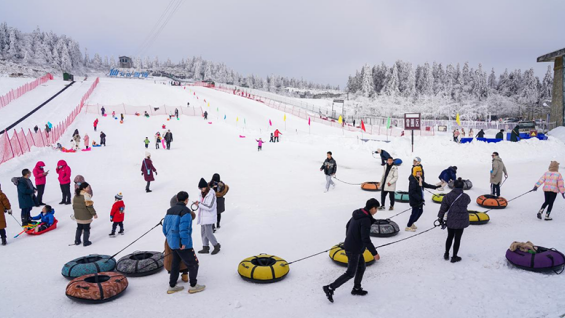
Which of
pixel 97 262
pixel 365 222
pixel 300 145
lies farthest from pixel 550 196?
pixel 300 145

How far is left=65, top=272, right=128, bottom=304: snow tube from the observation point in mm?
5707

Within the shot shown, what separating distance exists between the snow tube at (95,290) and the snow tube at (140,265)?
85 cm

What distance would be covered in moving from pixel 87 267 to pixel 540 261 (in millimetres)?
8718

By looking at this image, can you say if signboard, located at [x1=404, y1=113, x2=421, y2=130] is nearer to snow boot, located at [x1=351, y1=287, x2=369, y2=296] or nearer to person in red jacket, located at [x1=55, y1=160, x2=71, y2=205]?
snow boot, located at [x1=351, y1=287, x2=369, y2=296]

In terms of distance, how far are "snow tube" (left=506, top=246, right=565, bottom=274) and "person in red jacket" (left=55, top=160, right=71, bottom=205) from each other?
1446cm

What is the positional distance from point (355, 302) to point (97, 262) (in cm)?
525

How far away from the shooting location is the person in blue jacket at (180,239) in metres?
5.94

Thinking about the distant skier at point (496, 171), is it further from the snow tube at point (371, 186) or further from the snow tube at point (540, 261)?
the snow tube at point (540, 261)

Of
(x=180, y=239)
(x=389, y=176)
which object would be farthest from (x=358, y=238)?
(x=389, y=176)

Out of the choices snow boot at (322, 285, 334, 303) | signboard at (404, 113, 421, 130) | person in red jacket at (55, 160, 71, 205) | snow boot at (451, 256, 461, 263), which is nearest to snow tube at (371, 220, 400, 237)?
snow boot at (451, 256, 461, 263)

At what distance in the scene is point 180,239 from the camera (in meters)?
5.95

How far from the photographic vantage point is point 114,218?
10133 millimetres

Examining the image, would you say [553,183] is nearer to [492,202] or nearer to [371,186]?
[492,202]

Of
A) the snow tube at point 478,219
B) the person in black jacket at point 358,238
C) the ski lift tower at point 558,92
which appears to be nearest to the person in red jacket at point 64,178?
the person in black jacket at point 358,238
